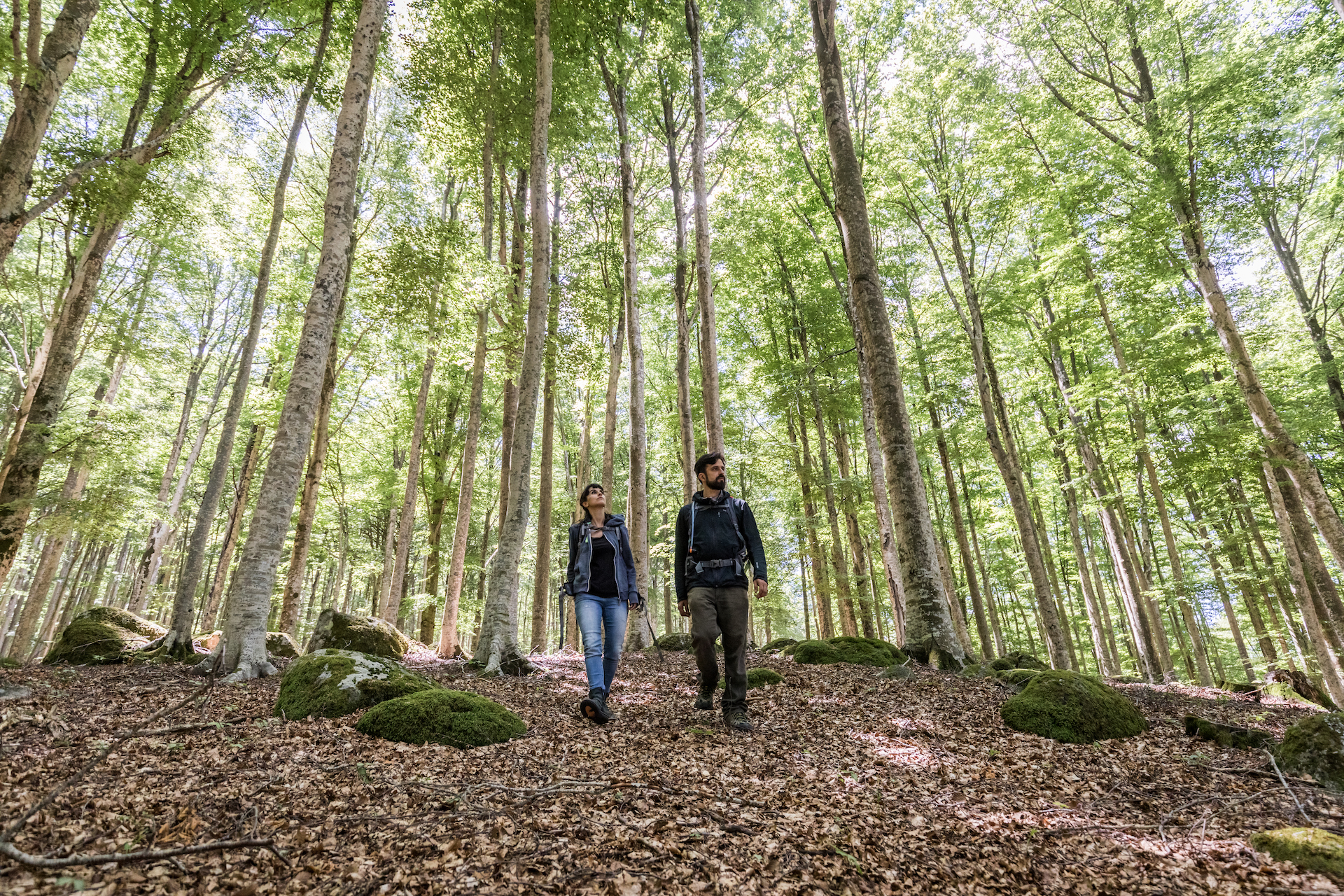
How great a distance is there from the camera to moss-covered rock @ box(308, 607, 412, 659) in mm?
8688

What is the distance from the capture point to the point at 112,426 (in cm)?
1078

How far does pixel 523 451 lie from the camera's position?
819cm

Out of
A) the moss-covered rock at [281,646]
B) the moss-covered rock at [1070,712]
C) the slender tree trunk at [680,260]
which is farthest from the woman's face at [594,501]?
the moss-covered rock at [281,646]

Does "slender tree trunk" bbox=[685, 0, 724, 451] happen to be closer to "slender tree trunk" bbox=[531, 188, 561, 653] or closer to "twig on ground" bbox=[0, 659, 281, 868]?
"slender tree trunk" bbox=[531, 188, 561, 653]

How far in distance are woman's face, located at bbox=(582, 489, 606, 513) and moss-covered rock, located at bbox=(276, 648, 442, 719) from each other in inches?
95.1

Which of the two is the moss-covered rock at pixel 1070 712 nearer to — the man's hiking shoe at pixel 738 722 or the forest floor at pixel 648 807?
the forest floor at pixel 648 807

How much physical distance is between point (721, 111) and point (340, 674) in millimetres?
15062

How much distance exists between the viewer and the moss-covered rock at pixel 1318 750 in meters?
3.61

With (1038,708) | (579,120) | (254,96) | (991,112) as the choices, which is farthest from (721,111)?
(1038,708)

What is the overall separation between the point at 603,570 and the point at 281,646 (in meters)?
8.29

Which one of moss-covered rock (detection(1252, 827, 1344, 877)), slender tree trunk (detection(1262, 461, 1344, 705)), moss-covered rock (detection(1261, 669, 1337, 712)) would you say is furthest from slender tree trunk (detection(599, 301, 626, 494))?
moss-covered rock (detection(1261, 669, 1337, 712))

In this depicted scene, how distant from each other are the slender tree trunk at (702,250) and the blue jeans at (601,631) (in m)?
5.79

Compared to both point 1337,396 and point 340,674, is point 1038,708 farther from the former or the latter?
point 1337,396

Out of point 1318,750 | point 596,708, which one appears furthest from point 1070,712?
point 596,708
